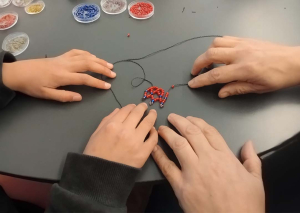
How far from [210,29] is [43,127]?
0.55m

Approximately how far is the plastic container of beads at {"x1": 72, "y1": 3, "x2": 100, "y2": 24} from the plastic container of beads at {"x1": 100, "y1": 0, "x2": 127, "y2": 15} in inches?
0.9

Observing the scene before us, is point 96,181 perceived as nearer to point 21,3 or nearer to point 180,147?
point 180,147

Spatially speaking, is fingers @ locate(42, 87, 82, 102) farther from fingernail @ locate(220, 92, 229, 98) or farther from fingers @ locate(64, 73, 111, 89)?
fingernail @ locate(220, 92, 229, 98)

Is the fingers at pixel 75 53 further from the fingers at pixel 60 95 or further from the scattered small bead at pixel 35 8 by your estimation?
the scattered small bead at pixel 35 8

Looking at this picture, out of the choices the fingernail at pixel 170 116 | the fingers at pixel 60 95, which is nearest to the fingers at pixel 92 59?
the fingers at pixel 60 95

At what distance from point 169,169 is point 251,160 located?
0.17 meters

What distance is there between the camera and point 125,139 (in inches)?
22.0

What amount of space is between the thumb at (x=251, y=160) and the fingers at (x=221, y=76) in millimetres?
160

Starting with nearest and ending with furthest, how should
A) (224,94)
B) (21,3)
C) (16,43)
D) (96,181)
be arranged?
(96,181) → (224,94) → (16,43) → (21,3)

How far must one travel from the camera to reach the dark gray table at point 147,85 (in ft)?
1.88

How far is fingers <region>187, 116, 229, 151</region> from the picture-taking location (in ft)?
1.79

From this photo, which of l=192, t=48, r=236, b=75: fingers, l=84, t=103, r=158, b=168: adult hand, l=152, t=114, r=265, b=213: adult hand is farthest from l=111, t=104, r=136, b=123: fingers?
l=192, t=48, r=236, b=75: fingers

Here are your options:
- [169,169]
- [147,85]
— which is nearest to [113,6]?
[147,85]

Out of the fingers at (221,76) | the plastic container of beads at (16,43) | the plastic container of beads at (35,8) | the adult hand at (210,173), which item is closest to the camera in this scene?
the adult hand at (210,173)
